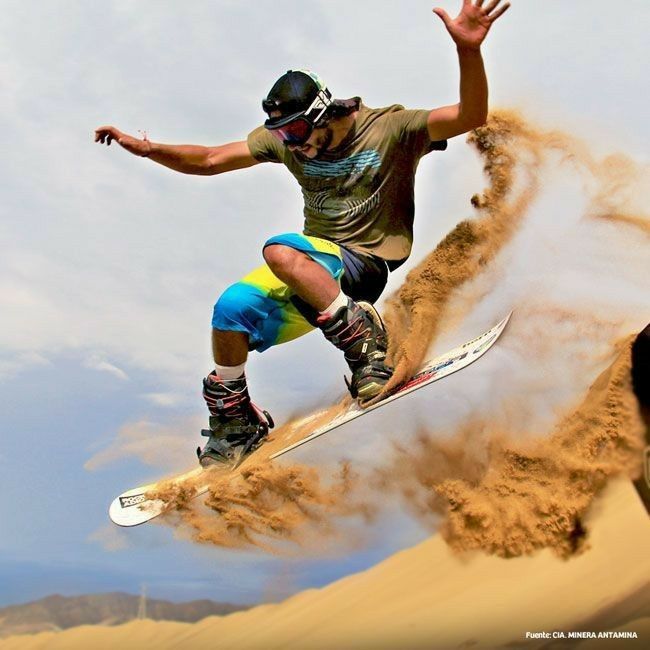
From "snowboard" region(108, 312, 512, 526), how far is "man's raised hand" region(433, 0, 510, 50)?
6.32ft

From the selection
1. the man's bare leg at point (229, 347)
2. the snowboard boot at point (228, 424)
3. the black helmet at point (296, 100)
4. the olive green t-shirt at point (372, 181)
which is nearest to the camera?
the black helmet at point (296, 100)

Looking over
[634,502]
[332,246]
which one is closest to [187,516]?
[332,246]

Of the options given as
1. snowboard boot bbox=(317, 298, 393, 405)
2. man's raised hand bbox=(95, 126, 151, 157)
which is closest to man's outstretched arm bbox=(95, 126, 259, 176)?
man's raised hand bbox=(95, 126, 151, 157)

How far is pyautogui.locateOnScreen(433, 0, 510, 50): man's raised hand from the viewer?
17.7 feet

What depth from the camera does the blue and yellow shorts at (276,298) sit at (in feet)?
21.1

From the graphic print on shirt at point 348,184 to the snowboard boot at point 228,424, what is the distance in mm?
1365

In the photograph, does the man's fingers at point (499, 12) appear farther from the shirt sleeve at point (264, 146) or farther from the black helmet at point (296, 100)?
the shirt sleeve at point (264, 146)

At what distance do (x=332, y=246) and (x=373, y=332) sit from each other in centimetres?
63

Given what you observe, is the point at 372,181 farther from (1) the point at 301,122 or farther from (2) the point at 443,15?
(2) the point at 443,15

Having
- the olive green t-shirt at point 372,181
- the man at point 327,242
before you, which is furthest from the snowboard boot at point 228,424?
the olive green t-shirt at point 372,181

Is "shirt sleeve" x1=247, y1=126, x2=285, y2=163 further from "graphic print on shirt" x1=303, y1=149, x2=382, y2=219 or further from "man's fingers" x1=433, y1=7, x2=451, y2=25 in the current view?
"man's fingers" x1=433, y1=7, x2=451, y2=25

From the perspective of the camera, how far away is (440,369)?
6.31 metres

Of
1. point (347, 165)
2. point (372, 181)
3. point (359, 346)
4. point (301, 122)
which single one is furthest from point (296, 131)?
point (359, 346)

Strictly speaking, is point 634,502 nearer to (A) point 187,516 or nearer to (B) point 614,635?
(B) point 614,635
